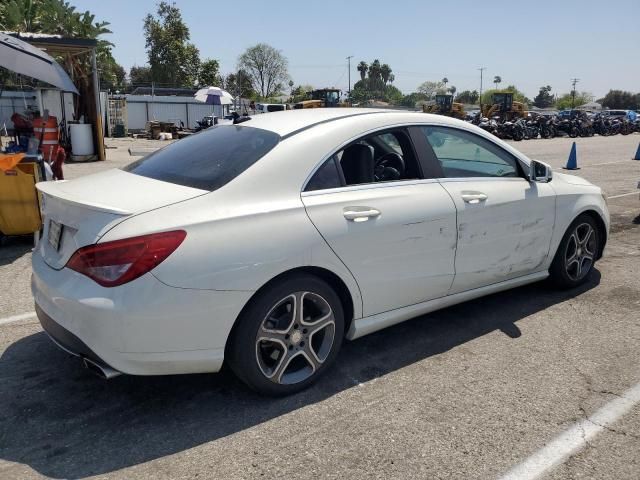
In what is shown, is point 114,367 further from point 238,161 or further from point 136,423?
point 238,161

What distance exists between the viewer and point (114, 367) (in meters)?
2.64

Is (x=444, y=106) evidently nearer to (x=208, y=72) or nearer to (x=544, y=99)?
(x=208, y=72)

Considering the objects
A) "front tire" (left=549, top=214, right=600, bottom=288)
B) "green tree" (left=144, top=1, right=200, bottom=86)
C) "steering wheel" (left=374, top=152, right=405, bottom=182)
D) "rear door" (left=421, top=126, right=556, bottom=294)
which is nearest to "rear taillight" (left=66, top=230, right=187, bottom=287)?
"steering wheel" (left=374, top=152, right=405, bottom=182)

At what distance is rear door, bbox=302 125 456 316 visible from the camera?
3141 millimetres

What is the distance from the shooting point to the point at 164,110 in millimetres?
34969

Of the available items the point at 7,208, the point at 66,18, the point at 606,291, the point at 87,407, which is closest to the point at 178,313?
the point at 87,407

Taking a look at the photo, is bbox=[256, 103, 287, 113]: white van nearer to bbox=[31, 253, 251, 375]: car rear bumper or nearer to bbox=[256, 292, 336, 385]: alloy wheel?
bbox=[256, 292, 336, 385]: alloy wheel

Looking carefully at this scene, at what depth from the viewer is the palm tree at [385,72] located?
493ft

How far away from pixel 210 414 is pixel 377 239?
1.34 m

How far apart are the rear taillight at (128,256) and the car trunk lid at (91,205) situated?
102 mm

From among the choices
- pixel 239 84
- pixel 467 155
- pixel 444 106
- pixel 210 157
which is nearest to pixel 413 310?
pixel 467 155

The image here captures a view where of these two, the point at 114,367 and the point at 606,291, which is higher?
the point at 114,367

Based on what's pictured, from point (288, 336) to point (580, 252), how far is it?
9.92 feet

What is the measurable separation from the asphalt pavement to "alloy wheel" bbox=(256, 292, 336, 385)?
0.16m
